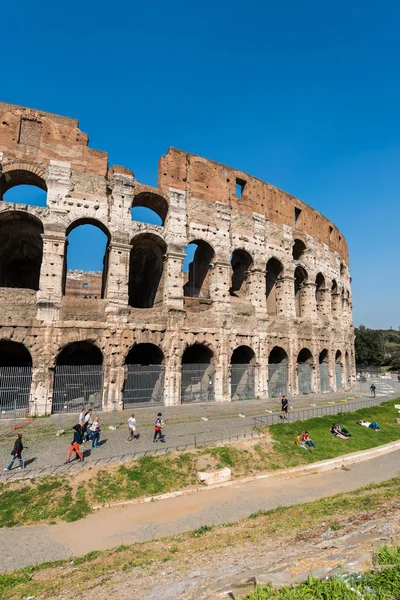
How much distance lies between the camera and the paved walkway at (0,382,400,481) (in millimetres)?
10031

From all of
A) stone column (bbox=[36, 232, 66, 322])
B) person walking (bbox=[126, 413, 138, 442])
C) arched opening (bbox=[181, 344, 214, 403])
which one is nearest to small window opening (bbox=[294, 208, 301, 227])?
arched opening (bbox=[181, 344, 214, 403])

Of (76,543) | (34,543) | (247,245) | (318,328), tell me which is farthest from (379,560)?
(318,328)

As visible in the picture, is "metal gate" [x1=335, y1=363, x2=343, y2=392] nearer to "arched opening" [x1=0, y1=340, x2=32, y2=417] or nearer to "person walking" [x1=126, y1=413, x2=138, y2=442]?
"person walking" [x1=126, y1=413, x2=138, y2=442]

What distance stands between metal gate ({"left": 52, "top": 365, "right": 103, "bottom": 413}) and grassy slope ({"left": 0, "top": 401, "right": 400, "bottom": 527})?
22.9 feet

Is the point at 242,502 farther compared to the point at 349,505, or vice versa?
the point at 242,502

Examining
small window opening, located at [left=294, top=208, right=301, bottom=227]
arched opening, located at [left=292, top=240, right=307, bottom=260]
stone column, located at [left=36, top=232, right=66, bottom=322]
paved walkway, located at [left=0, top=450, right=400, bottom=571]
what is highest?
small window opening, located at [left=294, top=208, right=301, bottom=227]

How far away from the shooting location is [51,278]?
53.9ft

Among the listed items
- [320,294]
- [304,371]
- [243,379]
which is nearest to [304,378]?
[304,371]

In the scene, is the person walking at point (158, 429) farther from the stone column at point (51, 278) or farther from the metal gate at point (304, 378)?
the metal gate at point (304, 378)

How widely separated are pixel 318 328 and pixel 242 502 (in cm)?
1876

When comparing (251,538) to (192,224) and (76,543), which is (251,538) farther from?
(192,224)

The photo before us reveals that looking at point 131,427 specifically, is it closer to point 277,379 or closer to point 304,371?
point 277,379

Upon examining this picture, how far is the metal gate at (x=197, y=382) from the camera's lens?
1887 centimetres

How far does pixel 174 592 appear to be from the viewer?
392 cm
